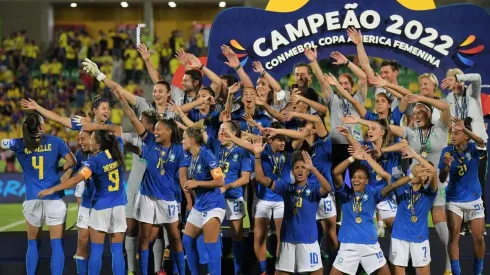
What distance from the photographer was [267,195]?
8211 millimetres

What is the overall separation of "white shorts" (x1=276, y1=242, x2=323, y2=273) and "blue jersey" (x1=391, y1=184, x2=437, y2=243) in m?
0.76

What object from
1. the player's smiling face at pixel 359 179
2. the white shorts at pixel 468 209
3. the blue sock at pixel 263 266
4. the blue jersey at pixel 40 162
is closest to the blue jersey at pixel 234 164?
the blue sock at pixel 263 266

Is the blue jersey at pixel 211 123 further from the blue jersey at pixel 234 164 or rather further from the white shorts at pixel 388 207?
the white shorts at pixel 388 207

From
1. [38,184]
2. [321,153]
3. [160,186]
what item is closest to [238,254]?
[160,186]

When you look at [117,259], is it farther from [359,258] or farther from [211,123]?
[359,258]

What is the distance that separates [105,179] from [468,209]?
3.67 metres

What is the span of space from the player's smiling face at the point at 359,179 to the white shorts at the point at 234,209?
4.39 ft

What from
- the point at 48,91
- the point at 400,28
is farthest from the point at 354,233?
the point at 48,91

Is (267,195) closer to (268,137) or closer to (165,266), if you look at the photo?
(268,137)

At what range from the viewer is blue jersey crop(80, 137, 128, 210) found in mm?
7719

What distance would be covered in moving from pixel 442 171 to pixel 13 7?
18276 mm

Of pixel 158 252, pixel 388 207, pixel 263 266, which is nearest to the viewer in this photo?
pixel 263 266

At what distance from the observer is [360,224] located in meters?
7.47

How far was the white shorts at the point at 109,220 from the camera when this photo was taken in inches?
304
